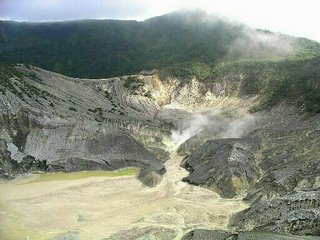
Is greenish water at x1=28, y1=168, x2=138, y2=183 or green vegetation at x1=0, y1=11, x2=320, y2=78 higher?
green vegetation at x1=0, y1=11, x2=320, y2=78

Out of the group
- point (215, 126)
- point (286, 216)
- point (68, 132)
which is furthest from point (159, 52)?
point (286, 216)

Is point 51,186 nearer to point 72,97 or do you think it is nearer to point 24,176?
point 24,176

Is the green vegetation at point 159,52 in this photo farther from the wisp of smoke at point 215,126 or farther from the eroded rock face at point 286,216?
the eroded rock face at point 286,216

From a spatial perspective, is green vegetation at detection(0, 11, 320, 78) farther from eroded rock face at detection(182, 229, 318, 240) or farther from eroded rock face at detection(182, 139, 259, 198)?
eroded rock face at detection(182, 229, 318, 240)

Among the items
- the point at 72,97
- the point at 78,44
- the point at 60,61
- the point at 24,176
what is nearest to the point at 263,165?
the point at 24,176

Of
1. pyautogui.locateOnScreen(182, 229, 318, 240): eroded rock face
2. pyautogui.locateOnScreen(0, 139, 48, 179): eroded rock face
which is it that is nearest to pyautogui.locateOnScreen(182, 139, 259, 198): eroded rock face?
pyautogui.locateOnScreen(182, 229, 318, 240): eroded rock face

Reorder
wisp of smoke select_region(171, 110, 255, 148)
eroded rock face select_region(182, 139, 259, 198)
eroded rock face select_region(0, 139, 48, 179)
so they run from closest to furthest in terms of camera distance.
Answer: eroded rock face select_region(182, 139, 259, 198), eroded rock face select_region(0, 139, 48, 179), wisp of smoke select_region(171, 110, 255, 148)

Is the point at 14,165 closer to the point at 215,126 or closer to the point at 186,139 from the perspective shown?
the point at 186,139
